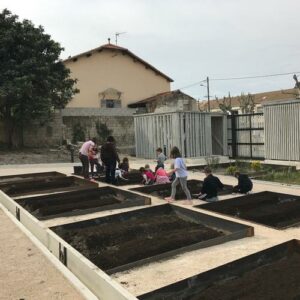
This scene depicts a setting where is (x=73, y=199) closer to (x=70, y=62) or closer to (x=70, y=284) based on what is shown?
(x=70, y=284)

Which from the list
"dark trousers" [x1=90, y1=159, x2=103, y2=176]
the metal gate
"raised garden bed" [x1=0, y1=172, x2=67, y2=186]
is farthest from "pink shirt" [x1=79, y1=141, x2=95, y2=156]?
the metal gate

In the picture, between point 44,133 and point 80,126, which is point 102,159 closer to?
point 44,133

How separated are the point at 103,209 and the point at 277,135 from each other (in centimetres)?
1113

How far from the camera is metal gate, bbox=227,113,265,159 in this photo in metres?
20.5

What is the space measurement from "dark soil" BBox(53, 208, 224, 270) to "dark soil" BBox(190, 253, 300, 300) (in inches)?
58.7

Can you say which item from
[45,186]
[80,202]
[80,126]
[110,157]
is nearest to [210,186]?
[80,202]

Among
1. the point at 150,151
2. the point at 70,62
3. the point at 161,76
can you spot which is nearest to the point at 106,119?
the point at 150,151

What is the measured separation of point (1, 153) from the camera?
24422 mm

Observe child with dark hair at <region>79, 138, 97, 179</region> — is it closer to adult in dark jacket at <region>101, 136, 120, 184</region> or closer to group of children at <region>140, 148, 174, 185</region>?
adult in dark jacket at <region>101, 136, 120, 184</region>

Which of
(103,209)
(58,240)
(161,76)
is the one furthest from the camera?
(161,76)

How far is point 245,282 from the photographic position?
193 inches

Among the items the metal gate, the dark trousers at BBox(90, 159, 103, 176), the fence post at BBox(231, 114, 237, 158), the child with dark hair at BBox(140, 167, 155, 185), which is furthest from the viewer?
the fence post at BBox(231, 114, 237, 158)

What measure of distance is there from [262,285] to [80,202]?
254 inches

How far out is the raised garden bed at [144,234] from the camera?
241 inches
